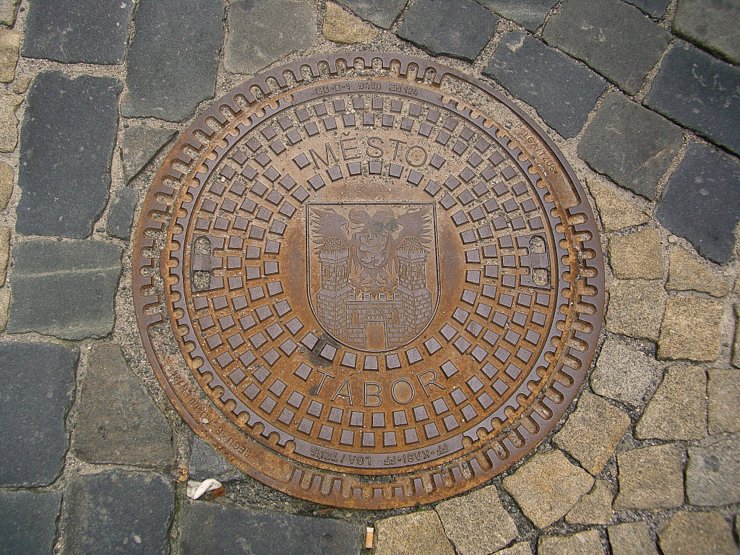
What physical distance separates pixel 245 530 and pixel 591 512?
1461mm

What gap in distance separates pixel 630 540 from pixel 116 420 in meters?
2.23

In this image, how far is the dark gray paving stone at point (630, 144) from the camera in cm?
280

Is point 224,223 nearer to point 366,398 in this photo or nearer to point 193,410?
point 193,410

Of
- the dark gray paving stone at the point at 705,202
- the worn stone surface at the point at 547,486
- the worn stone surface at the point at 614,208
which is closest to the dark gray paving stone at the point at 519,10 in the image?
the worn stone surface at the point at 614,208

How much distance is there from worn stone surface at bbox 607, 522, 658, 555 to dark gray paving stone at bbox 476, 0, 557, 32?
7.86 ft

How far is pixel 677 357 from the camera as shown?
2.64 meters

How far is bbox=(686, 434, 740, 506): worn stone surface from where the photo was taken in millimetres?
2518

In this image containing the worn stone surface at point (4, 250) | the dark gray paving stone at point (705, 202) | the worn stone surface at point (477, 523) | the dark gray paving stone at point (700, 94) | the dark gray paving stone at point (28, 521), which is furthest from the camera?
the dark gray paving stone at point (700, 94)

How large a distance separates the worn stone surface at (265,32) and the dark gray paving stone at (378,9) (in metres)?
0.21

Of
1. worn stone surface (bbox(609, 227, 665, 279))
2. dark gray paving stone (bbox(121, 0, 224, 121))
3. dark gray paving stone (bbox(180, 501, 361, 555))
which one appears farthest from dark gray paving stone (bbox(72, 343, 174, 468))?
worn stone surface (bbox(609, 227, 665, 279))

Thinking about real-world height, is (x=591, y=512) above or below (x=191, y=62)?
below

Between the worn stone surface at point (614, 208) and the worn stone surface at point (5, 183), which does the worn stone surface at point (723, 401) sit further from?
the worn stone surface at point (5, 183)

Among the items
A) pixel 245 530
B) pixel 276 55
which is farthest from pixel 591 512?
pixel 276 55

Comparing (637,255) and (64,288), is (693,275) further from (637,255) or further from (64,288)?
(64,288)
